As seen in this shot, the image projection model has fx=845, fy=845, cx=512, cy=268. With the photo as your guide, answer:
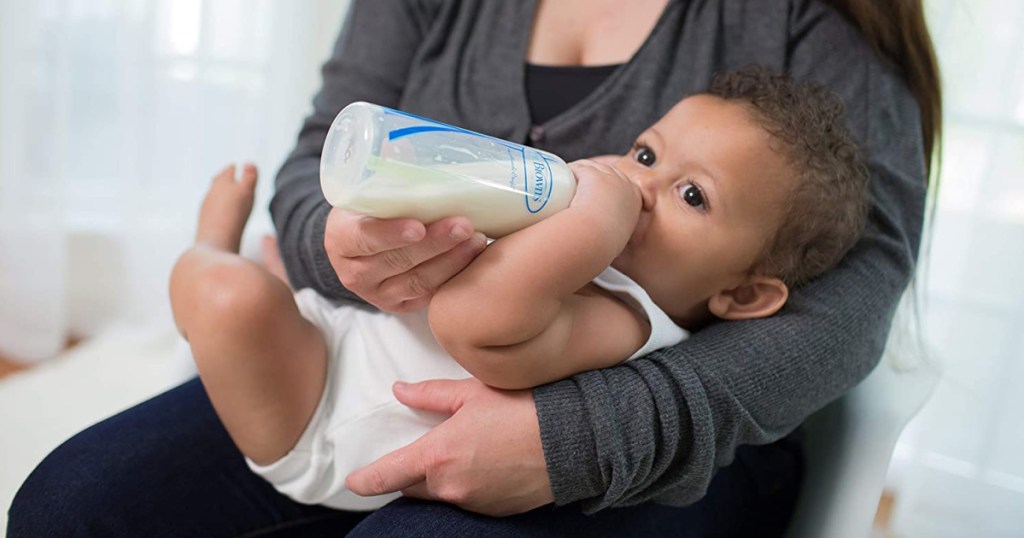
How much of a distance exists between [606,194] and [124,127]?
1.42 m

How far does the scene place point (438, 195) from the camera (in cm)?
60

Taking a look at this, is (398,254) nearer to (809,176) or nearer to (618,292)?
(618,292)

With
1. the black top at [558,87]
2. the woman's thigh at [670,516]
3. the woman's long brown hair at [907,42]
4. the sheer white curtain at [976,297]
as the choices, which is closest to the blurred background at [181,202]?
the sheer white curtain at [976,297]

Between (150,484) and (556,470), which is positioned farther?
(150,484)

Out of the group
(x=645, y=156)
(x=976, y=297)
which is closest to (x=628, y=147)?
(x=645, y=156)

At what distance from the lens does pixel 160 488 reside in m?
0.82

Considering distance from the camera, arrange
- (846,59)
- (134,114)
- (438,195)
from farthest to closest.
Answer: (134,114)
(846,59)
(438,195)

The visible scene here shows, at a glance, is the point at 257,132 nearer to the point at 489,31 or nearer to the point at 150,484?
the point at 489,31

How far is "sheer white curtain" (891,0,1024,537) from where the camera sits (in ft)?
4.68

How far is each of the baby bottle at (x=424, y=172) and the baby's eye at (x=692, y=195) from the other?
240 mm

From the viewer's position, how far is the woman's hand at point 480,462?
0.70 m

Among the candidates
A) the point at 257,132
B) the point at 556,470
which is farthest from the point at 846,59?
the point at 257,132

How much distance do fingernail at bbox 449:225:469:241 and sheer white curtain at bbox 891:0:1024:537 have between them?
1050mm

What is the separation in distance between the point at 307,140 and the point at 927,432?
4.07ft
